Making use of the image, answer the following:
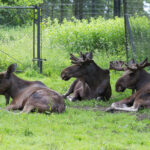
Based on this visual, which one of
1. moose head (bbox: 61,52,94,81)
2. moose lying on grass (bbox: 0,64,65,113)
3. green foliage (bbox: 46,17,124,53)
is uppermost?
green foliage (bbox: 46,17,124,53)

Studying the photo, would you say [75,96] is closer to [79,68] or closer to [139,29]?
[79,68]

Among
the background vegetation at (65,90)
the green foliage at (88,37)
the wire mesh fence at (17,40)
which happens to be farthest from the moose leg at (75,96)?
the green foliage at (88,37)

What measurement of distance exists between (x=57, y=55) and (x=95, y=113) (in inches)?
378

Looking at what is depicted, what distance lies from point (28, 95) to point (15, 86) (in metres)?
0.97

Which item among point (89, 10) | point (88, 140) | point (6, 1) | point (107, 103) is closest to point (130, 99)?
point (107, 103)

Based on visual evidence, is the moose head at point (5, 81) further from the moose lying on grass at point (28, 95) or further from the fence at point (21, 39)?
the fence at point (21, 39)

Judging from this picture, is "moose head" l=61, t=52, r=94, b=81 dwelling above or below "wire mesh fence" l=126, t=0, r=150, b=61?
below

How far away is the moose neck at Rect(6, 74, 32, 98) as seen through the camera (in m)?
10.7

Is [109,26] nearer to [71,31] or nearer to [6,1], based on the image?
[71,31]

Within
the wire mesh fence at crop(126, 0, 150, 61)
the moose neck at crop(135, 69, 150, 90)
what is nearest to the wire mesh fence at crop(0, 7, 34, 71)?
the wire mesh fence at crop(126, 0, 150, 61)

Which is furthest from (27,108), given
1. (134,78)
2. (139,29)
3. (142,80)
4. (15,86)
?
(139,29)

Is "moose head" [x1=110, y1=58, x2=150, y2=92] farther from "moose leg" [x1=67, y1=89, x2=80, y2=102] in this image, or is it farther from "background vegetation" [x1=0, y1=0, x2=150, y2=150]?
"moose leg" [x1=67, y1=89, x2=80, y2=102]

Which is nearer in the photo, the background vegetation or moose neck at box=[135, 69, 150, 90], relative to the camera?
the background vegetation

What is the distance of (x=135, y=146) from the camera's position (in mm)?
6477
